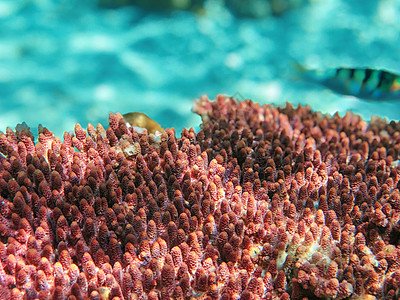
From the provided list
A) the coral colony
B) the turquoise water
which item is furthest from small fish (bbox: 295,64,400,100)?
the coral colony

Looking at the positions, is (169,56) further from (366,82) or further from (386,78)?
(386,78)

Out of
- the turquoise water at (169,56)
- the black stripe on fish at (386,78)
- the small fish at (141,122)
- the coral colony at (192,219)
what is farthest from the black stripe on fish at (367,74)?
the small fish at (141,122)

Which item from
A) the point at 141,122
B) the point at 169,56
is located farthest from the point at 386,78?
the point at 169,56

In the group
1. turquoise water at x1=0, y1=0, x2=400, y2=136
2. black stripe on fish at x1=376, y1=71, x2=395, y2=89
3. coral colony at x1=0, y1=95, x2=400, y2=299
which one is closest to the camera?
coral colony at x1=0, y1=95, x2=400, y2=299

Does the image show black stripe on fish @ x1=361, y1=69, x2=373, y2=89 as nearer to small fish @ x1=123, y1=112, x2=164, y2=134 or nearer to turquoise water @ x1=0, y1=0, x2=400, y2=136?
turquoise water @ x1=0, y1=0, x2=400, y2=136

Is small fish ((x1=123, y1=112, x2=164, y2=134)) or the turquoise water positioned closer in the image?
small fish ((x1=123, y1=112, x2=164, y2=134))

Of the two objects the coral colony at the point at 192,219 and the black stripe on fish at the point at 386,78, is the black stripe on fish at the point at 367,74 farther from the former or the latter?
the coral colony at the point at 192,219
